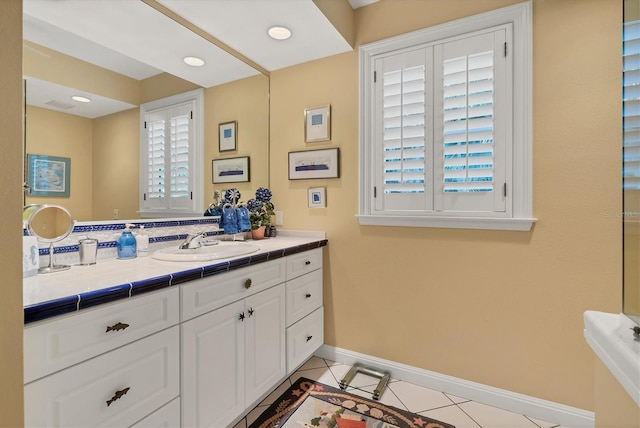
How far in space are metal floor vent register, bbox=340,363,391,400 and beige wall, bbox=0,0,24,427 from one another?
1.70m

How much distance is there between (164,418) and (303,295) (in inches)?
41.8

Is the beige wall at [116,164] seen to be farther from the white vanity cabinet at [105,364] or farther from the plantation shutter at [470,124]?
A: the plantation shutter at [470,124]

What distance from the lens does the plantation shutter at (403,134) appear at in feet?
6.39

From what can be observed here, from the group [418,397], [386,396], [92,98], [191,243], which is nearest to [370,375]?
[386,396]

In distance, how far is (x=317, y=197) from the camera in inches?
92.7

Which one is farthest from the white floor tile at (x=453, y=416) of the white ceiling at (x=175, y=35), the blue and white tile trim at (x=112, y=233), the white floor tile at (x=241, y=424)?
the white ceiling at (x=175, y=35)

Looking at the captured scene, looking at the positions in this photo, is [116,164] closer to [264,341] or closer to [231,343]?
[231,343]

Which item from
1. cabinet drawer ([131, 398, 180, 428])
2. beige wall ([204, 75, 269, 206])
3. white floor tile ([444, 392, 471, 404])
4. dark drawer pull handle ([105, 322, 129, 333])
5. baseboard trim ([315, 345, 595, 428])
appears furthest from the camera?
beige wall ([204, 75, 269, 206])

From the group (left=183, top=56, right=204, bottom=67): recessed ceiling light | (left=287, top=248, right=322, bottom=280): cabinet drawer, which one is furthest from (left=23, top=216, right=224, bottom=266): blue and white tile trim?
(left=183, top=56, right=204, bottom=67): recessed ceiling light

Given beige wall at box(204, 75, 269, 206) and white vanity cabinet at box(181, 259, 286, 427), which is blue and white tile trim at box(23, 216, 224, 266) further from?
white vanity cabinet at box(181, 259, 286, 427)

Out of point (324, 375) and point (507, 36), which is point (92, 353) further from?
point (507, 36)

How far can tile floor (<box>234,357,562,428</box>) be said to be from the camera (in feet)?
5.51

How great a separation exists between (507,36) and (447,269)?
1.40 metres

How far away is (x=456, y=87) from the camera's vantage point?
1.85 meters
